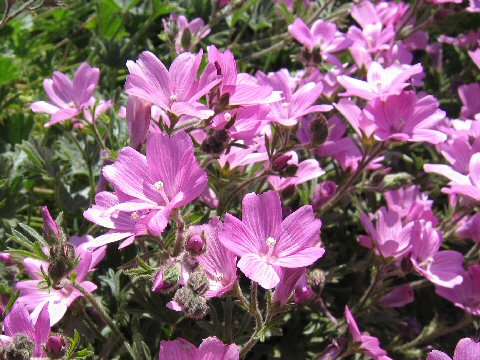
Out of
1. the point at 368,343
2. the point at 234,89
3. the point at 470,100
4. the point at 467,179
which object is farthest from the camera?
the point at 470,100

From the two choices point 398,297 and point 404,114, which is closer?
point 404,114

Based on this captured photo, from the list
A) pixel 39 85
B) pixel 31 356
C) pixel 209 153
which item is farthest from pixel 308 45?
pixel 31 356

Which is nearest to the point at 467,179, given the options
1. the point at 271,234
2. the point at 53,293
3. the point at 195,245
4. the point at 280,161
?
the point at 280,161

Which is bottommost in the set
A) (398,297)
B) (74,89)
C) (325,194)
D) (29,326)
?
(398,297)

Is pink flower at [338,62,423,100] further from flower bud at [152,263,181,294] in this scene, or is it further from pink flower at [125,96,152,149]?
flower bud at [152,263,181,294]

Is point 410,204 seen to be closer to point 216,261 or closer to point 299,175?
point 299,175

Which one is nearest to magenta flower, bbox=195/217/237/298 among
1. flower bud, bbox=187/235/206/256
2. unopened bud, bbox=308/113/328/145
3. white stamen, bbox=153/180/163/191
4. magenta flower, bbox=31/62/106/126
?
flower bud, bbox=187/235/206/256

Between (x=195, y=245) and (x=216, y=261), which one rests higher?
(x=195, y=245)
